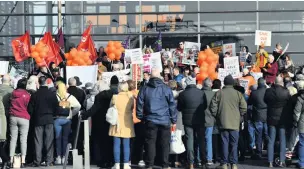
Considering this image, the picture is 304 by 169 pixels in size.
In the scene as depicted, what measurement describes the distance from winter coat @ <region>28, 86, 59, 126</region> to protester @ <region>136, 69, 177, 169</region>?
1959mm

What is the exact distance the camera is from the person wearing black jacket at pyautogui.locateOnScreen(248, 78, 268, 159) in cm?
1430

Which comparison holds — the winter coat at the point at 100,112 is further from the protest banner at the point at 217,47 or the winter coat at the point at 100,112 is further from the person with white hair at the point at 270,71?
the protest banner at the point at 217,47

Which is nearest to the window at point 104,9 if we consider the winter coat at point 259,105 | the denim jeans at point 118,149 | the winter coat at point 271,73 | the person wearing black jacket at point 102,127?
the winter coat at point 271,73

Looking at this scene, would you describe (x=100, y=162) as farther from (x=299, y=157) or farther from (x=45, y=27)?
(x=45, y=27)

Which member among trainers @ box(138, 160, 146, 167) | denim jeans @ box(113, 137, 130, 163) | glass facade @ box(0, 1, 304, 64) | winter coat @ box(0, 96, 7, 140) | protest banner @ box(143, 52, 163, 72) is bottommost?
trainers @ box(138, 160, 146, 167)

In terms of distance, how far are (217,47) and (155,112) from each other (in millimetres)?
7695

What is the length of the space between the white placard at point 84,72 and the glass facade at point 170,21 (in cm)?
571

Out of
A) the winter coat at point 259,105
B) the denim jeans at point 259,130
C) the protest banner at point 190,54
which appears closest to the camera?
the winter coat at point 259,105

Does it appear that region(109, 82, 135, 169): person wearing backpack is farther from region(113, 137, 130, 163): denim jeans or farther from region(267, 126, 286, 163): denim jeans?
region(267, 126, 286, 163): denim jeans

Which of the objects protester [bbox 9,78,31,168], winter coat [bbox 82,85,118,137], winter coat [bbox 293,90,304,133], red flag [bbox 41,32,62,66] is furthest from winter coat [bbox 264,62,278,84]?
protester [bbox 9,78,31,168]

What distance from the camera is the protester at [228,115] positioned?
13.2 metres

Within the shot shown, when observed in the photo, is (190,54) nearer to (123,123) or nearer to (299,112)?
(299,112)

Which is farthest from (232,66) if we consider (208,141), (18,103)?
(18,103)

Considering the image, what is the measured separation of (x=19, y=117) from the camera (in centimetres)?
1409
